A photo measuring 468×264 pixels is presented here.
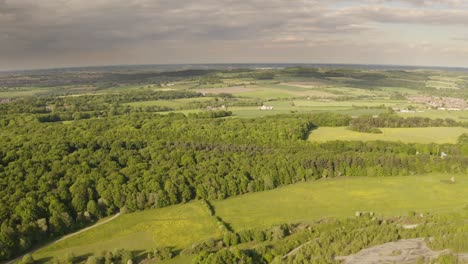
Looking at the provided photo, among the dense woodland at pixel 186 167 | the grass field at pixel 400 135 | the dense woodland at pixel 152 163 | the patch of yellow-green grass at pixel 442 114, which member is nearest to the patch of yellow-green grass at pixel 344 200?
the dense woodland at pixel 186 167

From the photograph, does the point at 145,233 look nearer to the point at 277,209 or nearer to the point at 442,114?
the point at 277,209

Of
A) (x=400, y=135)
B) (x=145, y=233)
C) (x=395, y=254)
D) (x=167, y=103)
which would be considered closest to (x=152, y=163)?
(x=145, y=233)

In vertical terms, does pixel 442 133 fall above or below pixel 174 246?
above

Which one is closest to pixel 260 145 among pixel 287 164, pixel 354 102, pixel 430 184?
pixel 287 164

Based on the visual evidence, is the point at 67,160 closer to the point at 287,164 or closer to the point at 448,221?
the point at 287,164

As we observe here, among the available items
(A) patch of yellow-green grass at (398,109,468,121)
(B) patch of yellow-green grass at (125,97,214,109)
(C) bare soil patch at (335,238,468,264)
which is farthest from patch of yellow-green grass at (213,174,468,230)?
(B) patch of yellow-green grass at (125,97,214,109)

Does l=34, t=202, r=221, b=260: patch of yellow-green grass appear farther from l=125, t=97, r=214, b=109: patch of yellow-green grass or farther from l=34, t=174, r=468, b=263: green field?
Answer: l=125, t=97, r=214, b=109: patch of yellow-green grass
